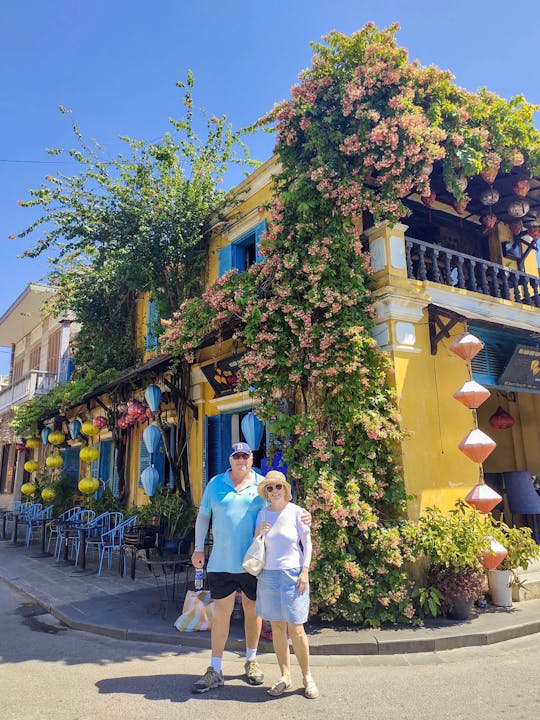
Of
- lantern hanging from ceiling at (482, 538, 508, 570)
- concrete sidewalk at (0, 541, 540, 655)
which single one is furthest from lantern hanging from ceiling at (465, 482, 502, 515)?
concrete sidewalk at (0, 541, 540, 655)

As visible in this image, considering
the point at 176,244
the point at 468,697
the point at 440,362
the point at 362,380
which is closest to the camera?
the point at 468,697

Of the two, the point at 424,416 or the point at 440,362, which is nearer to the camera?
the point at 424,416

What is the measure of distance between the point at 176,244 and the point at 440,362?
20.1 feet

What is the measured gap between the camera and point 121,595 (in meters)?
7.45

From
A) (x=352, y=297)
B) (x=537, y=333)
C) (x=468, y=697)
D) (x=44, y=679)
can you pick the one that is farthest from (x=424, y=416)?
(x=44, y=679)

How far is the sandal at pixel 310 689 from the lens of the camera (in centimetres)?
382

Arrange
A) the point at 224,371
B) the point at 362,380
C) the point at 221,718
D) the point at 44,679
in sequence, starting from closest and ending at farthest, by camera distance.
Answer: the point at 221,718 < the point at 44,679 < the point at 362,380 < the point at 224,371

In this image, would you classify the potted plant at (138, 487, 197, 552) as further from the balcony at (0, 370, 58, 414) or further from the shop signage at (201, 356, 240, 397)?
the balcony at (0, 370, 58, 414)

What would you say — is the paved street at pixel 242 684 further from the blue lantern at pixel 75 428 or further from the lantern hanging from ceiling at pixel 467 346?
the blue lantern at pixel 75 428

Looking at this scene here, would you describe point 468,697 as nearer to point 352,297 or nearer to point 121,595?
point 352,297

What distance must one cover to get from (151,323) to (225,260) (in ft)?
8.46

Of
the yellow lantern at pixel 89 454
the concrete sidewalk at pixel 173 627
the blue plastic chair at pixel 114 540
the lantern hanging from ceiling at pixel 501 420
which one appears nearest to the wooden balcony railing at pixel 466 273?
the lantern hanging from ceiling at pixel 501 420

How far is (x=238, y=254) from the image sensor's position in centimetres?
1013

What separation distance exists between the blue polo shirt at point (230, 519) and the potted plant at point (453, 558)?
247 centimetres
